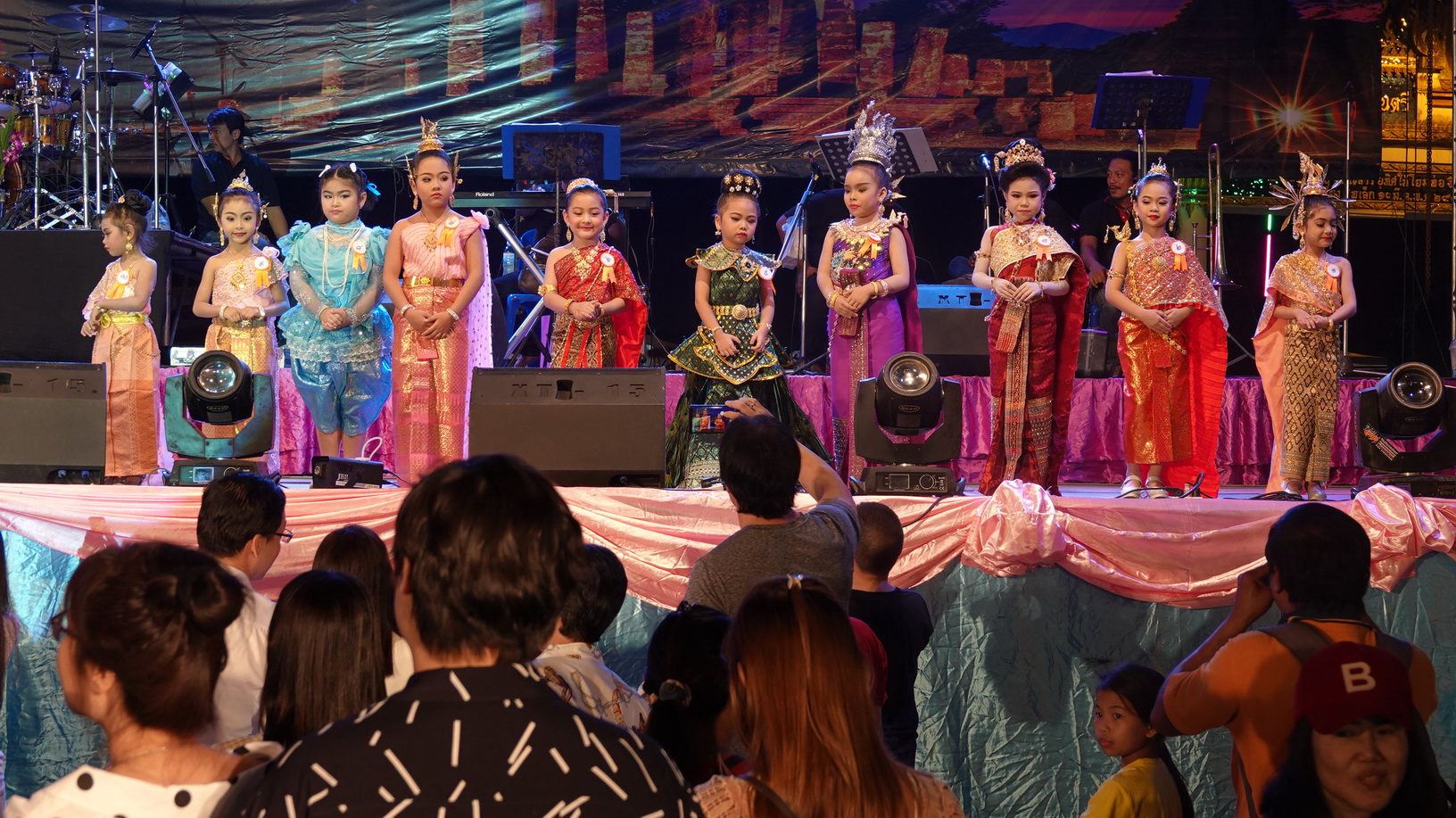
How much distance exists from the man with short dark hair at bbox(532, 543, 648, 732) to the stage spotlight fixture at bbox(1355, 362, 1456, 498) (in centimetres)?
338

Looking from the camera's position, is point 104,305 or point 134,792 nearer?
point 134,792

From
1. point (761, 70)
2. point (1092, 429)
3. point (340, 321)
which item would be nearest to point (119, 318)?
point (340, 321)

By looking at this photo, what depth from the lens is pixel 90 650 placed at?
1.50 metres

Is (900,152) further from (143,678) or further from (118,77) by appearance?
(143,678)

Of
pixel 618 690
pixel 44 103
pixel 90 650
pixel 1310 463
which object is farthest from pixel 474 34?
→ pixel 90 650

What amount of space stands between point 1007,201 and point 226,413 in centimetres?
324

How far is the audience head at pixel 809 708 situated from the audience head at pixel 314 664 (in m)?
0.65

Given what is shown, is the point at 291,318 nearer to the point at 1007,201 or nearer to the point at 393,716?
the point at 1007,201

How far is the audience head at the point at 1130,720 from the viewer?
3.03 metres

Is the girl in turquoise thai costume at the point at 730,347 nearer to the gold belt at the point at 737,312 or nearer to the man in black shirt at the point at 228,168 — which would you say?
the gold belt at the point at 737,312

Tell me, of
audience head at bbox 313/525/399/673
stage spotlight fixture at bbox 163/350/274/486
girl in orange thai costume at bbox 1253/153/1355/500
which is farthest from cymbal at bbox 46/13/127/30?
girl in orange thai costume at bbox 1253/153/1355/500

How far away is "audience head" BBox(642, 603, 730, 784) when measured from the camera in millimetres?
2014

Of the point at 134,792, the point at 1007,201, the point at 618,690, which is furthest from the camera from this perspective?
the point at 1007,201

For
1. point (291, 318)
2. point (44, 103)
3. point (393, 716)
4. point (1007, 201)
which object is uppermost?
point (44, 103)
